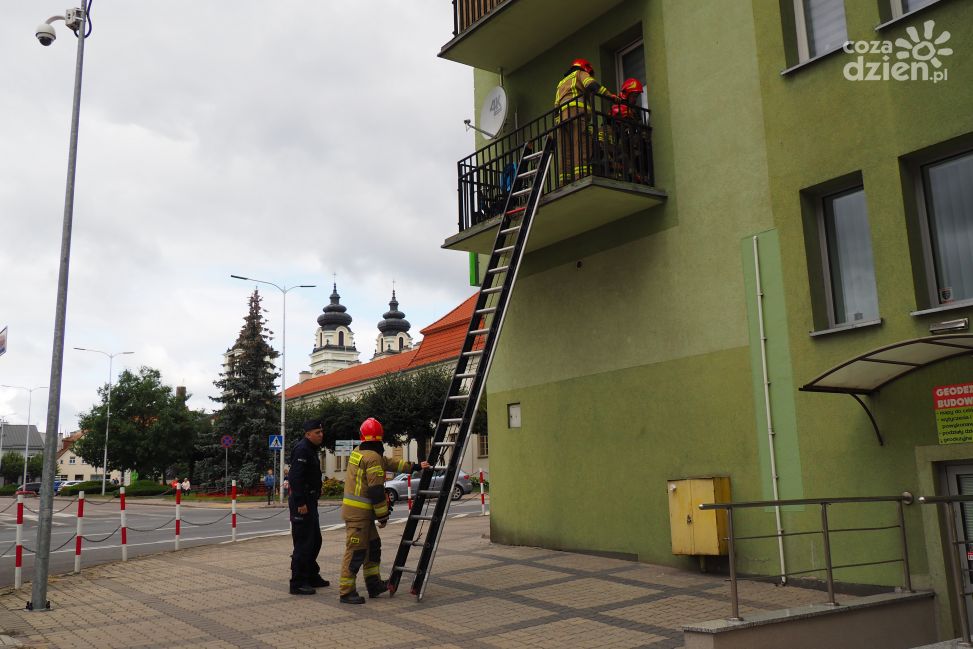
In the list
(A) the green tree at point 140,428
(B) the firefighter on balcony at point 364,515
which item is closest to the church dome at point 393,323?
(A) the green tree at point 140,428

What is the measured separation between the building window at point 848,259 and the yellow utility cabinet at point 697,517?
242 cm

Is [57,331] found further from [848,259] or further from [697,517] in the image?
[848,259]

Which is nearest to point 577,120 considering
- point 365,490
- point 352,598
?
point 365,490

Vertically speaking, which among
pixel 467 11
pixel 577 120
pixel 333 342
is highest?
pixel 333 342

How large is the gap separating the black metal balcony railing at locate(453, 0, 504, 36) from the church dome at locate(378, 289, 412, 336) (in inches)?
4291

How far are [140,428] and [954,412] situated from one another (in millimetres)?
70747

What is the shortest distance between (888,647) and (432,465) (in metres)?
4.95

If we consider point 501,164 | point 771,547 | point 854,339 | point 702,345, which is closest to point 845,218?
point 854,339

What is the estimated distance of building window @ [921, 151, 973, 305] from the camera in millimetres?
7910

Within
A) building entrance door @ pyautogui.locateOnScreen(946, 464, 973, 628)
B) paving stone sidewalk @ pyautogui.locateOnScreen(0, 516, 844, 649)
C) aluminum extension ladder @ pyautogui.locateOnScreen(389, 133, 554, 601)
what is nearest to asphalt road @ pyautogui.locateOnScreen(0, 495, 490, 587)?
paving stone sidewalk @ pyautogui.locateOnScreen(0, 516, 844, 649)

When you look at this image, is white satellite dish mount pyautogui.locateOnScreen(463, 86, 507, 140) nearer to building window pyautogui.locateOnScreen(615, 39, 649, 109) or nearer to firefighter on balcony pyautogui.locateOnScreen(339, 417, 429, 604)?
building window pyautogui.locateOnScreen(615, 39, 649, 109)

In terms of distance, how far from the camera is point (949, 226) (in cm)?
808

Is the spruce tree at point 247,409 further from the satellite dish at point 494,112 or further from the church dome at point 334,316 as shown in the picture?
the church dome at point 334,316

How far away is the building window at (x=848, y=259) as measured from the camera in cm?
873
